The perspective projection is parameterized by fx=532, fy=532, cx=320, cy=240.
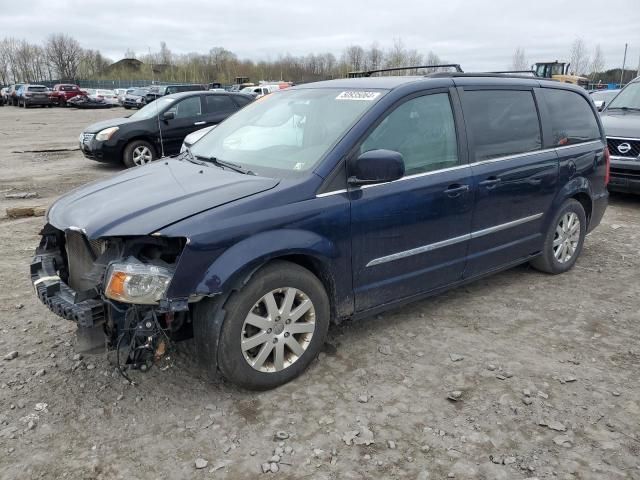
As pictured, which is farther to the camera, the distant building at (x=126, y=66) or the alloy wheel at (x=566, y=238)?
the distant building at (x=126, y=66)

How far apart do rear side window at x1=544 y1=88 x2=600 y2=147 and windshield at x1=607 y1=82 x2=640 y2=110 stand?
430cm

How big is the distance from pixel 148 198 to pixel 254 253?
755 millimetres

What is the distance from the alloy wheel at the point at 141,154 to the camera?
Answer: 11055mm

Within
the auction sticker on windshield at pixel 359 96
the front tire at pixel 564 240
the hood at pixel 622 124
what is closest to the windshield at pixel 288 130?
the auction sticker on windshield at pixel 359 96

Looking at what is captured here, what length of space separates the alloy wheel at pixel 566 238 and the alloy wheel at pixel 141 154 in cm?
853

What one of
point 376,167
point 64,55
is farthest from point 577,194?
point 64,55

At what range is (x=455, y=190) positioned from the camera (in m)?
3.83

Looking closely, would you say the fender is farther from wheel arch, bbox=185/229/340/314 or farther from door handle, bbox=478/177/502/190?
door handle, bbox=478/177/502/190

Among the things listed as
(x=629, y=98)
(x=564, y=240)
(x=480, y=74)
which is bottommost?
(x=564, y=240)

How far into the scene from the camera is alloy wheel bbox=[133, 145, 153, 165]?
11.1 metres

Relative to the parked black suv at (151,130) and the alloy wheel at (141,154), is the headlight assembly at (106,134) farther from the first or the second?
the alloy wheel at (141,154)

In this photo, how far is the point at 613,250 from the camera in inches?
234

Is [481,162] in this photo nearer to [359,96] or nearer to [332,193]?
[359,96]

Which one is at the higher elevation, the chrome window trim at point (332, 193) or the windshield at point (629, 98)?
the windshield at point (629, 98)
